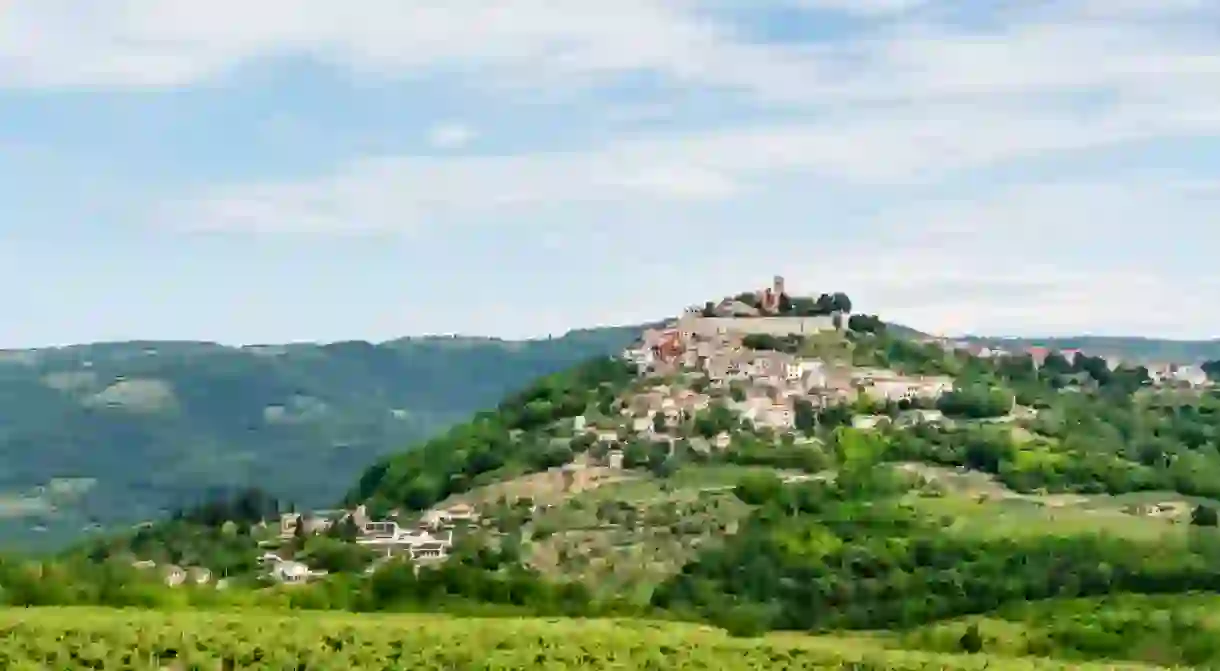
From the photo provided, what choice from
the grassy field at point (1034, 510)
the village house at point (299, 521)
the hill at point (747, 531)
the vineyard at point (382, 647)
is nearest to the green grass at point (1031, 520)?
the grassy field at point (1034, 510)

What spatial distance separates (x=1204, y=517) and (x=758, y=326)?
196 feet

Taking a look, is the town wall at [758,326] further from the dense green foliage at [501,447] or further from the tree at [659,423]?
the tree at [659,423]

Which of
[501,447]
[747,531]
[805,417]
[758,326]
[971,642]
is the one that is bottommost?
[747,531]

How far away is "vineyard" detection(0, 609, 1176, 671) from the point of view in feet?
92.6

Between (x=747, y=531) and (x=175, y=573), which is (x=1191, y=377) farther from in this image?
(x=175, y=573)

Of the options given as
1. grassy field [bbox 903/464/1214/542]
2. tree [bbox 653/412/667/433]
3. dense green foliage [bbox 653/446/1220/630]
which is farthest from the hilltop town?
grassy field [bbox 903/464/1214/542]

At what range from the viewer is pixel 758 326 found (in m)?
138

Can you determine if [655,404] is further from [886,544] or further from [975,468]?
[886,544]

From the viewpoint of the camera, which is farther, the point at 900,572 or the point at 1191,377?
the point at 1191,377

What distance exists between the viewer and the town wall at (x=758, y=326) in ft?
450

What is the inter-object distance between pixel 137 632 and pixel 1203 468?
79684 millimetres

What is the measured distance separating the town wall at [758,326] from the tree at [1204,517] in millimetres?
56316

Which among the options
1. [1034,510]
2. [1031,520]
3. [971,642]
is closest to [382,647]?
[971,642]

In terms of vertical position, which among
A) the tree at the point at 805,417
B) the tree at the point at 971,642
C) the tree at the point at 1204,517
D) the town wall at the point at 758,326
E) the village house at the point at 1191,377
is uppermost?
the town wall at the point at 758,326
